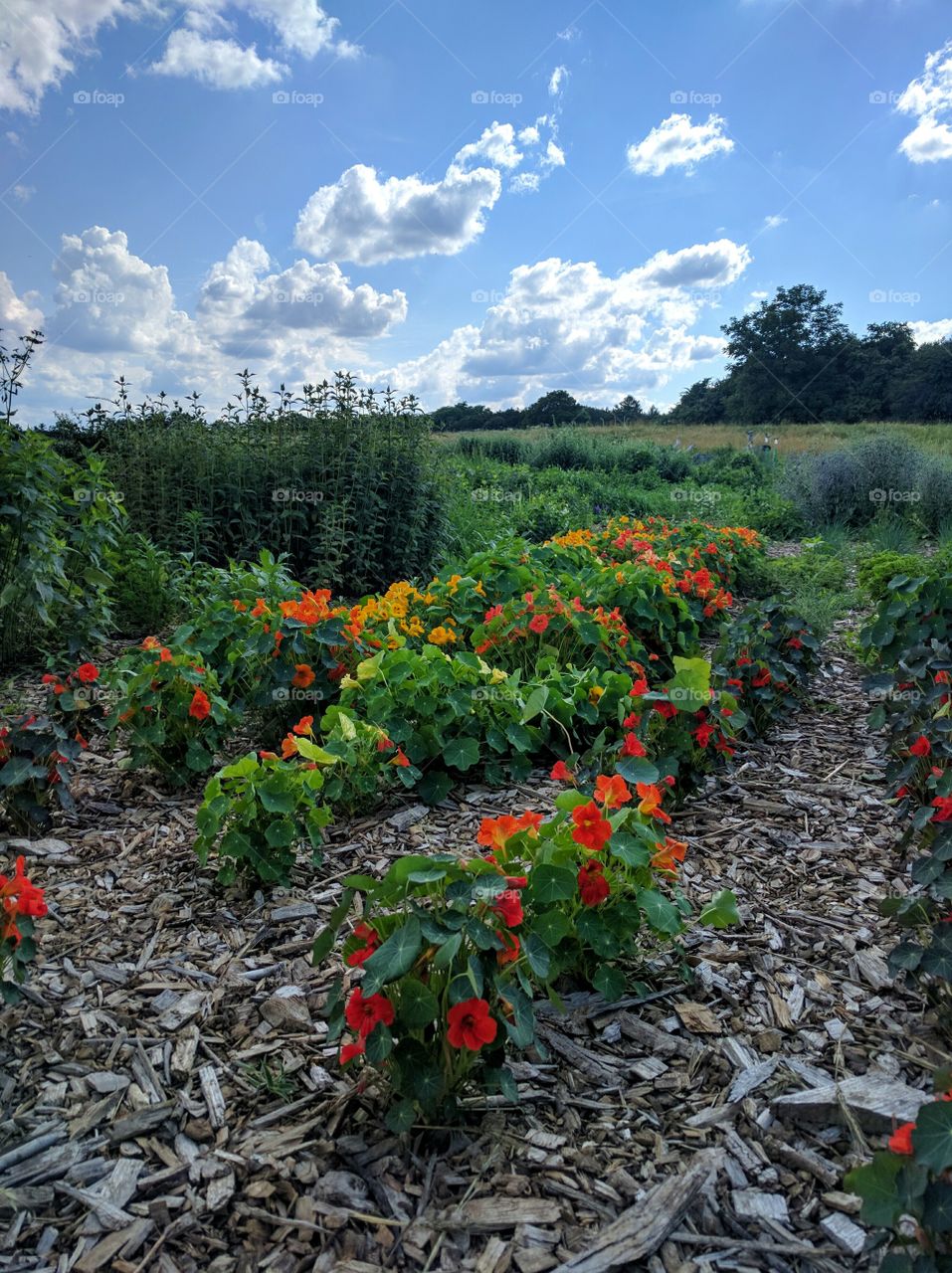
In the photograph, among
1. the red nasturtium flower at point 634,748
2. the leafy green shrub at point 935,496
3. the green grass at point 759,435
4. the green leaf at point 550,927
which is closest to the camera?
the green leaf at point 550,927

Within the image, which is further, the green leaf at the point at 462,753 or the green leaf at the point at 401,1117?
the green leaf at the point at 462,753

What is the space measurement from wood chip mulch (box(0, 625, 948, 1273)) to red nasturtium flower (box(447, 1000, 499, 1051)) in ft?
0.89

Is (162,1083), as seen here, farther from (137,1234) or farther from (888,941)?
(888,941)

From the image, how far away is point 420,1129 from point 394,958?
1.30ft

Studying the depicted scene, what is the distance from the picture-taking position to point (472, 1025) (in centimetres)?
139

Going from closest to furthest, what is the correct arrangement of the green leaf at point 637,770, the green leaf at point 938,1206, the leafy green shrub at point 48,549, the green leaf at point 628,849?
the green leaf at point 938,1206 < the green leaf at point 628,849 < the green leaf at point 637,770 < the leafy green shrub at point 48,549

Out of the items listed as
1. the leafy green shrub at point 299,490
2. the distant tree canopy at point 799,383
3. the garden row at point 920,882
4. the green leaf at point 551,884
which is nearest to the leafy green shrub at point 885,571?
the garden row at point 920,882

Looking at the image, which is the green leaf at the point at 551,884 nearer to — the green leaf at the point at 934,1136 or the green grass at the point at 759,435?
the green leaf at the point at 934,1136

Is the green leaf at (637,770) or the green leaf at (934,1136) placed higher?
the green leaf at (637,770)

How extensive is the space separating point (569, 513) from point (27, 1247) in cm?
847

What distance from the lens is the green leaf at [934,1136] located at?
1.05 m

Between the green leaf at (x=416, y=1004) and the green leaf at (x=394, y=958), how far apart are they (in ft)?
0.09

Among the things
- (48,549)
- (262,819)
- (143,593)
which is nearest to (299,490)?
(143,593)

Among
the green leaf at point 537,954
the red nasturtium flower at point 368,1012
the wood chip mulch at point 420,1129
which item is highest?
the green leaf at point 537,954
